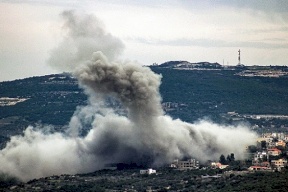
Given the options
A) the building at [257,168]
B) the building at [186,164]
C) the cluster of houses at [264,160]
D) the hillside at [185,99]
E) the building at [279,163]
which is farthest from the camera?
the hillside at [185,99]

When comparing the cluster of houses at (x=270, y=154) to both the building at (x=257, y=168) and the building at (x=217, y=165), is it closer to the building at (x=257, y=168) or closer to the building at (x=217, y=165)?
the building at (x=257, y=168)

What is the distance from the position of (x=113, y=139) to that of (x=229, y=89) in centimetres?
7550

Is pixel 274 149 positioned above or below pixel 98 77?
below

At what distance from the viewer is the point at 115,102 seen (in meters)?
121

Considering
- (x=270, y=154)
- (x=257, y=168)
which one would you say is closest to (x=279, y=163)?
(x=257, y=168)

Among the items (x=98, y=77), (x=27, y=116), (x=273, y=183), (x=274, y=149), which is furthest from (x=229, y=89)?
(x=273, y=183)

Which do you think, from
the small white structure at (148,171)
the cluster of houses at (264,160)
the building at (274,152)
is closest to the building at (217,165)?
the cluster of houses at (264,160)

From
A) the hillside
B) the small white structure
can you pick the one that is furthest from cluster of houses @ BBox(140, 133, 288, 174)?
the hillside

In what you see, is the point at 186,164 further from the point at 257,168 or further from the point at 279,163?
the point at 279,163

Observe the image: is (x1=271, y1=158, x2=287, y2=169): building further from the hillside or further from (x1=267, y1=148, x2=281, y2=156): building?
the hillside

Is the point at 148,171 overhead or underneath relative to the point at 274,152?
underneath

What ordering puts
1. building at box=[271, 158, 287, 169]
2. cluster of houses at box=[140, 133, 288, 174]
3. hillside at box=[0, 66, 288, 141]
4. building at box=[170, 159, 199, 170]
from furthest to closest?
hillside at box=[0, 66, 288, 141], building at box=[170, 159, 199, 170], building at box=[271, 158, 287, 169], cluster of houses at box=[140, 133, 288, 174]

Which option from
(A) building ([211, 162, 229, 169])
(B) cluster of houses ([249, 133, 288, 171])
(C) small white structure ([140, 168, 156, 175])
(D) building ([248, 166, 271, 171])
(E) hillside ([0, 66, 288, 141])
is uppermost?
(E) hillside ([0, 66, 288, 141])

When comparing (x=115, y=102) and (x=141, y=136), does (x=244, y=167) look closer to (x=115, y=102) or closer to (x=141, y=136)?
(x=141, y=136)
